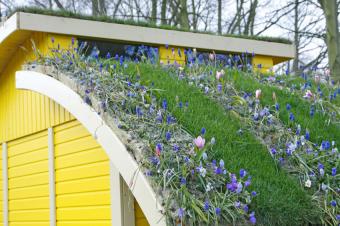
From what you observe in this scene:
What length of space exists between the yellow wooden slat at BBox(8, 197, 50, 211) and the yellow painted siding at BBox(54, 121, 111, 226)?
0.47 m

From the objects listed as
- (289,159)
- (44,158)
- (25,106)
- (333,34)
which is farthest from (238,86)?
(333,34)

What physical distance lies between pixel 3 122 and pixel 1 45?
1404 mm

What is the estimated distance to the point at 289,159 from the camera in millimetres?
4434

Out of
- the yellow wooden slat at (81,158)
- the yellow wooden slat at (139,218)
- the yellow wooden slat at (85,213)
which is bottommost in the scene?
the yellow wooden slat at (85,213)

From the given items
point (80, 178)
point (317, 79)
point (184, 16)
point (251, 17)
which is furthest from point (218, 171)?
point (251, 17)

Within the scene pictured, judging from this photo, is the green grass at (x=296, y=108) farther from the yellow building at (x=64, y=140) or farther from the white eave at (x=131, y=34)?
the white eave at (x=131, y=34)

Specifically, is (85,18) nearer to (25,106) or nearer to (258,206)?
(25,106)

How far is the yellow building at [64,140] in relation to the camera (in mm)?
5102

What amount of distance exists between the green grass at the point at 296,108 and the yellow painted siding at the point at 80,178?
1.70 metres

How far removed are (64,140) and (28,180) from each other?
1.36 metres

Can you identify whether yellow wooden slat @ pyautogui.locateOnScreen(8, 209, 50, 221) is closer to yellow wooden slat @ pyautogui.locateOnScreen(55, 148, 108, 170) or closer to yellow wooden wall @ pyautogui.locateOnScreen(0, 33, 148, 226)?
yellow wooden wall @ pyautogui.locateOnScreen(0, 33, 148, 226)

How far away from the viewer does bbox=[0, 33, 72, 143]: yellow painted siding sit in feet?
22.7

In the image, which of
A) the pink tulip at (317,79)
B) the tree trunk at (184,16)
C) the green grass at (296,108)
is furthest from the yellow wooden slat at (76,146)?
the tree trunk at (184,16)

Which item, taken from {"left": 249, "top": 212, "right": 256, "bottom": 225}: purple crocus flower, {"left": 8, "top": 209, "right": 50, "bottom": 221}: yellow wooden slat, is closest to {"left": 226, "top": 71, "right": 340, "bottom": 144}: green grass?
{"left": 249, "top": 212, "right": 256, "bottom": 225}: purple crocus flower
